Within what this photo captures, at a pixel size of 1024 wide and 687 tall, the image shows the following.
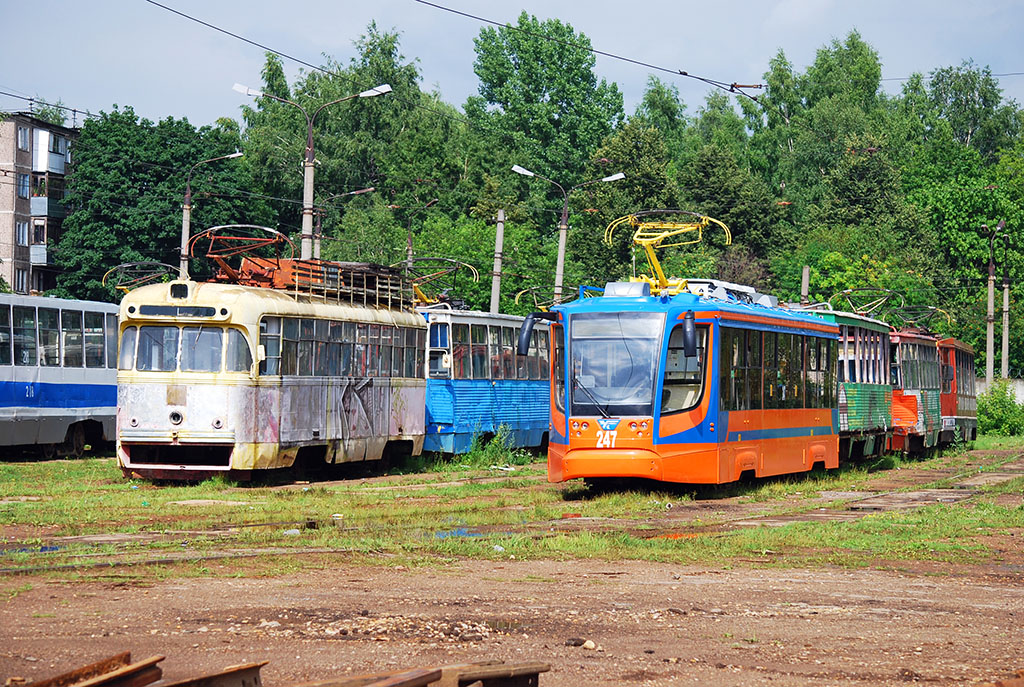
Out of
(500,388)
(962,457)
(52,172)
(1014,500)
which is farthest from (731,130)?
(1014,500)

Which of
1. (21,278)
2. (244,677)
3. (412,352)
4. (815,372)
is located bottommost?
(244,677)

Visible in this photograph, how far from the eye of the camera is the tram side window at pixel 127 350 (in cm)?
2169

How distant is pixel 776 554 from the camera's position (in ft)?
46.0

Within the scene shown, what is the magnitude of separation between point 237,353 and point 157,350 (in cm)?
116

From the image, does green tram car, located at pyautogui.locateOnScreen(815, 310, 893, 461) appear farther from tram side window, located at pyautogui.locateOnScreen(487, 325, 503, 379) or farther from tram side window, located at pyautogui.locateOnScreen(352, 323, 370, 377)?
tram side window, located at pyautogui.locateOnScreen(352, 323, 370, 377)

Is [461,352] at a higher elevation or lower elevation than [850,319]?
lower

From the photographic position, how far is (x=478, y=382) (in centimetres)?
2972

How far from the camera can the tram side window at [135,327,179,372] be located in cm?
2156

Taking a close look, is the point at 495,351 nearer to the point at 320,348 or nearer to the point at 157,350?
the point at 320,348

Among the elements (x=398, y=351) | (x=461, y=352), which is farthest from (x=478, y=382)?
(x=398, y=351)

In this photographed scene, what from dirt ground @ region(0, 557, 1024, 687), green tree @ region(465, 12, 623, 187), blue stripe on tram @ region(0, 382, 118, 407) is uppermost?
green tree @ region(465, 12, 623, 187)

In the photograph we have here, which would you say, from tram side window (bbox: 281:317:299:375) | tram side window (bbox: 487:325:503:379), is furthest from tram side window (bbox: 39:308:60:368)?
tram side window (bbox: 487:325:503:379)

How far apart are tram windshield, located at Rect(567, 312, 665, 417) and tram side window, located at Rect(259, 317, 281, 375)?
4.58 m

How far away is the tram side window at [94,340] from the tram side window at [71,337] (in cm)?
25
